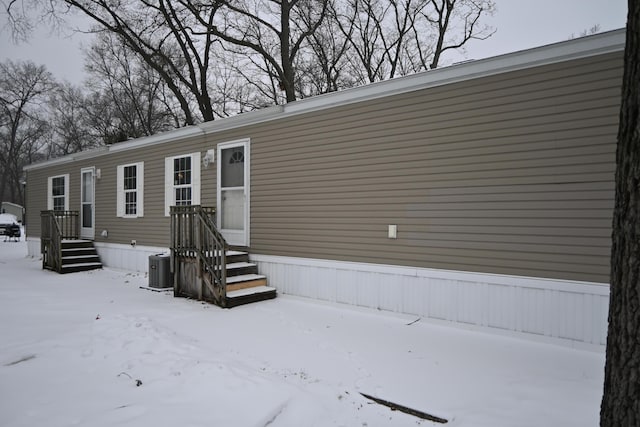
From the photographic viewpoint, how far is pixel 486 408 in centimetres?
291

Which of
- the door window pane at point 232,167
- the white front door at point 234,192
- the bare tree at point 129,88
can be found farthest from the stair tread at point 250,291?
the bare tree at point 129,88

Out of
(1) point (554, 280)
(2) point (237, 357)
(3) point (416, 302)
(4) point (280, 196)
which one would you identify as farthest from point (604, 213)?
(4) point (280, 196)

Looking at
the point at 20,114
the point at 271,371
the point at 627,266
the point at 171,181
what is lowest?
the point at 271,371

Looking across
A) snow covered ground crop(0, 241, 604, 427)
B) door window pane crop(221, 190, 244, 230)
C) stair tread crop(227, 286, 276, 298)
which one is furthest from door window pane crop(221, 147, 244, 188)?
snow covered ground crop(0, 241, 604, 427)

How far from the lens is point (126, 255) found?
9898 mm

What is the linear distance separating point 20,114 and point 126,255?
23.4 metres

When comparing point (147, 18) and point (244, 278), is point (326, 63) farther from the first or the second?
point (244, 278)

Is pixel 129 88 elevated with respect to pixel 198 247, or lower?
elevated

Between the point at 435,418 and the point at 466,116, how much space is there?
3.60m

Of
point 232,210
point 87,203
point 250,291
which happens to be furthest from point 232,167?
point 87,203

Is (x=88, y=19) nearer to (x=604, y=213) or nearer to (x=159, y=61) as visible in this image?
(x=159, y=61)

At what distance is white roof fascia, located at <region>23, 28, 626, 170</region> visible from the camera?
13.5 feet

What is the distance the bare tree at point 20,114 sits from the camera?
23758 millimetres

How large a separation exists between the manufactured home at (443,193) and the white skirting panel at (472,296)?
2 centimetres
